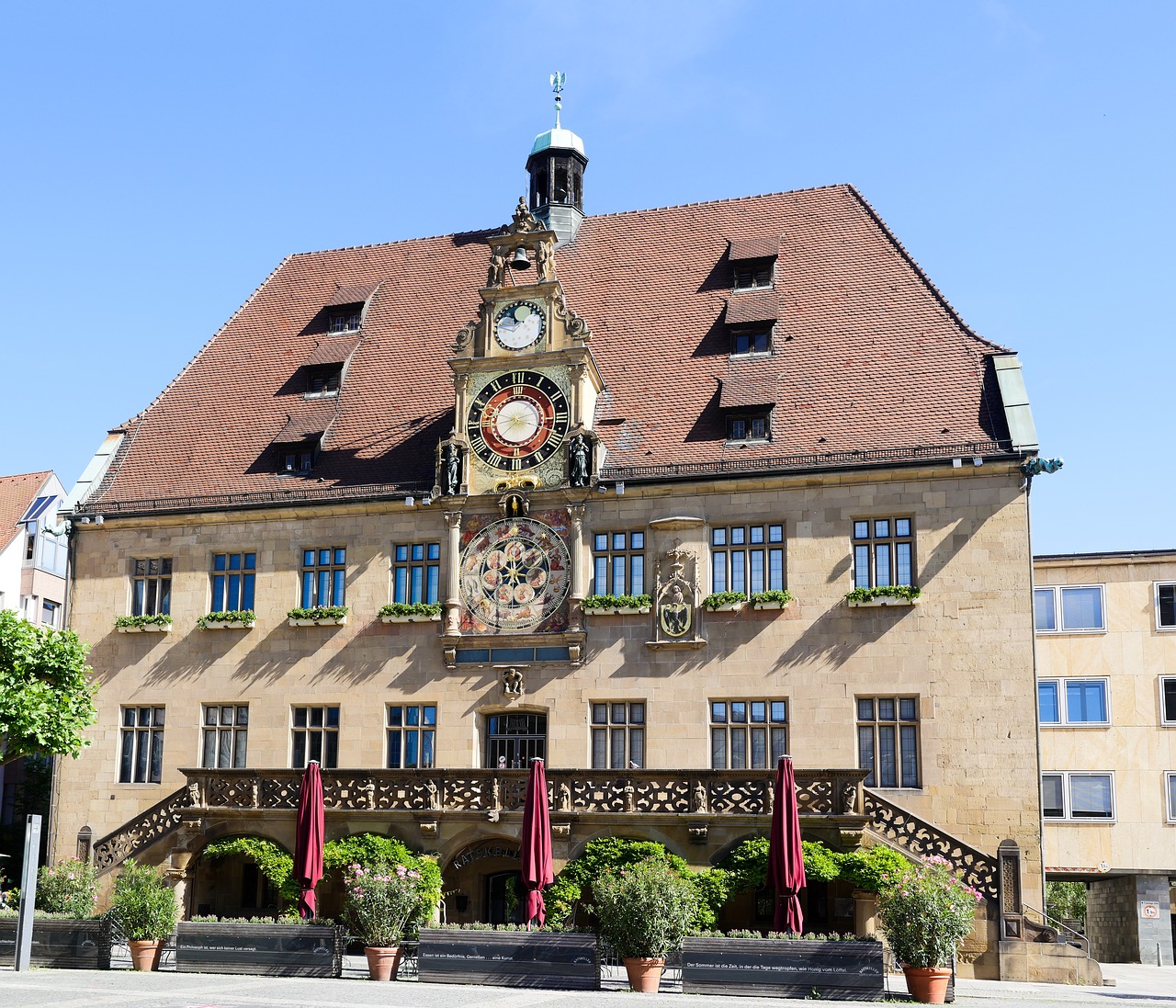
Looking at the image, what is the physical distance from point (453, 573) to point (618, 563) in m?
3.93

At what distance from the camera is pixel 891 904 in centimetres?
2252

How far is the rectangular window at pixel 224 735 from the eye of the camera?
3547cm

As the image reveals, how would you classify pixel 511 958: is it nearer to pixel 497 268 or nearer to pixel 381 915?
pixel 381 915

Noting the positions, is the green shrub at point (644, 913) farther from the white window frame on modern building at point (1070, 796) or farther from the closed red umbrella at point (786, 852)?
the white window frame on modern building at point (1070, 796)

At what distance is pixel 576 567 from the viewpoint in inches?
1318

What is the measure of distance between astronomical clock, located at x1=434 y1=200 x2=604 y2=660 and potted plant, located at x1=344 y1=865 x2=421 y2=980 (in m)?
8.88

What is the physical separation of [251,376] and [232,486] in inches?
186

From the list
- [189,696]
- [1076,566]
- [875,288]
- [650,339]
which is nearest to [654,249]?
[650,339]

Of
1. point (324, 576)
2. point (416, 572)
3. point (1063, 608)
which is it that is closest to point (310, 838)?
point (416, 572)

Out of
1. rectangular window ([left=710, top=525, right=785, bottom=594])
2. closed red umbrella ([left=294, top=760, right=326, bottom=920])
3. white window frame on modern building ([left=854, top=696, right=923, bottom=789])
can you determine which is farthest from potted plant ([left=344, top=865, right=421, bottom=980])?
rectangular window ([left=710, top=525, right=785, bottom=594])

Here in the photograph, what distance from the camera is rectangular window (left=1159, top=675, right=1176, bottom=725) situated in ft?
123

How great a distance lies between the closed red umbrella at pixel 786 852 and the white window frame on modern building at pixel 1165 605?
53.9 ft

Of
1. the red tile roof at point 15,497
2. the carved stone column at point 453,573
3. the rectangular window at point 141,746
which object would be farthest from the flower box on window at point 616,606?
the red tile roof at point 15,497

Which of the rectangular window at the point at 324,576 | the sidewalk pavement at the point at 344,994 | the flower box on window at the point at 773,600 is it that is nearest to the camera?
the sidewalk pavement at the point at 344,994
